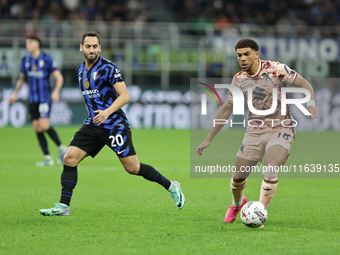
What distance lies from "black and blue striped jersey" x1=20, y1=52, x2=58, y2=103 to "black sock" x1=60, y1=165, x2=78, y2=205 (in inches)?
213

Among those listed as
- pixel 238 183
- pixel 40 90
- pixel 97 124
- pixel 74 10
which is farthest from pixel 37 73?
pixel 74 10

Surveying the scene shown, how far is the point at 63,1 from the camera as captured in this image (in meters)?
24.6

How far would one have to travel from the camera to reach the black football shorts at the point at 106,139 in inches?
277

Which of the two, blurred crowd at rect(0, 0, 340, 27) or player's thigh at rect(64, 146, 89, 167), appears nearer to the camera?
player's thigh at rect(64, 146, 89, 167)

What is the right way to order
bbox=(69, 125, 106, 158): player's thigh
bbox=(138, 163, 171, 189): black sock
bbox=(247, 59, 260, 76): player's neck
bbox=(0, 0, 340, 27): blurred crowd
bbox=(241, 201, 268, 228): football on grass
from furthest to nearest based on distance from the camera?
bbox=(0, 0, 340, 27): blurred crowd
bbox=(138, 163, 171, 189): black sock
bbox=(69, 125, 106, 158): player's thigh
bbox=(247, 59, 260, 76): player's neck
bbox=(241, 201, 268, 228): football on grass

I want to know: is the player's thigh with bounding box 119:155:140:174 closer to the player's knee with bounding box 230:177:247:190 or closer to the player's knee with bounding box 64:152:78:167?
the player's knee with bounding box 64:152:78:167

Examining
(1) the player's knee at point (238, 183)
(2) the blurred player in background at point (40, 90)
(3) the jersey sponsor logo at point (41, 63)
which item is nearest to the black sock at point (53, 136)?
(2) the blurred player in background at point (40, 90)

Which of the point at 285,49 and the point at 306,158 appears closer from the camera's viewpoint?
the point at 306,158

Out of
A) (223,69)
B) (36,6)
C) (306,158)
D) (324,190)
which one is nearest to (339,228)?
(324,190)

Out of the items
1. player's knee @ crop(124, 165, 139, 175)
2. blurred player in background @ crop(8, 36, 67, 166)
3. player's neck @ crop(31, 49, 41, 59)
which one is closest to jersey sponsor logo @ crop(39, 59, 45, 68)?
blurred player in background @ crop(8, 36, 67, 166)

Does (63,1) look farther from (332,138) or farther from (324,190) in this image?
(324,190)

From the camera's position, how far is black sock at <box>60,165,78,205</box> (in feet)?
23.3

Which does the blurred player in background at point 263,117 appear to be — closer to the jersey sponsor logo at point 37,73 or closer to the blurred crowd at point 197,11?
the jersey sponsor logo at point 37,73

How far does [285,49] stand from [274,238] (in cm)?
1746
